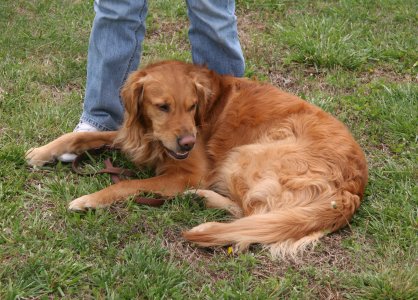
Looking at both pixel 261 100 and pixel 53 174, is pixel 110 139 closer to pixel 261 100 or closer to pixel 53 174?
pixel 53 174

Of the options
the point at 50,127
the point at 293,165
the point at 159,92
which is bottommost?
the point at 50,127

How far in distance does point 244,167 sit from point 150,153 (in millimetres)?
594

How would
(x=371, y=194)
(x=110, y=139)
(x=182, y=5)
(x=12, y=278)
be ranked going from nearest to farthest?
(x=12, y=278) < (x=371, y=194) < (x=110, y=139) < (x=182, y=5)

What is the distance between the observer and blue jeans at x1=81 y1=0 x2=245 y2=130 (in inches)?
145

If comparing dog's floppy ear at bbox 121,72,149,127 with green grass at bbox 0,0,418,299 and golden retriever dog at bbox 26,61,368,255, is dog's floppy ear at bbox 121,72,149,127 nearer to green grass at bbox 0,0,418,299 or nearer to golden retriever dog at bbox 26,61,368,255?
golden retriever dog at bbox 26,61,368,255

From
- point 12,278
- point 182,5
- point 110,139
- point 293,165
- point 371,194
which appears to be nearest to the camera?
point 12,278

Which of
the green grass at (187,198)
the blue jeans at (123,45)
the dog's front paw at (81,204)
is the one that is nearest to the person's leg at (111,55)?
the blue jeans at (123,45)

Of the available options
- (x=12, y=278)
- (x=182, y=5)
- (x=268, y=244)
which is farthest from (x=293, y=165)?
(x=182, y=5)

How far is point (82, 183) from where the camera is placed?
3424mm

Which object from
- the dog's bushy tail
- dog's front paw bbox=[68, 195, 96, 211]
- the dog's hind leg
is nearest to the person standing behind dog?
dog's front paw bbox=[68, 195, 96, 211]

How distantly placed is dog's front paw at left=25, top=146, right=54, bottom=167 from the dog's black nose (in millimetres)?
835

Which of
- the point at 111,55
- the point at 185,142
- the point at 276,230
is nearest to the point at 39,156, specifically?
the point at 111,55

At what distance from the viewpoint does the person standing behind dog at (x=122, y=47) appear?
367 cm

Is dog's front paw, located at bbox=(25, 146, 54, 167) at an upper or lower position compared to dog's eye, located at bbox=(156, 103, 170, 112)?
lower
